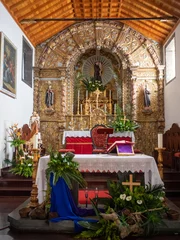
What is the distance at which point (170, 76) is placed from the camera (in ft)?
37.4

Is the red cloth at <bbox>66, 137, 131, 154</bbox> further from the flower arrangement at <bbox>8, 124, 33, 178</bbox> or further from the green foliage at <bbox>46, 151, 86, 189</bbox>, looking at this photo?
the green foliage at <bbox>46, 151, 86, 189</bbox>

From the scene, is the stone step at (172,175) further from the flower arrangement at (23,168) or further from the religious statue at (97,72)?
the religious statue at (97,72)

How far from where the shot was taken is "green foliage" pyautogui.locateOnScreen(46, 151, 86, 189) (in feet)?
14.0

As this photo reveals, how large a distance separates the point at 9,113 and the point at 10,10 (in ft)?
11.2

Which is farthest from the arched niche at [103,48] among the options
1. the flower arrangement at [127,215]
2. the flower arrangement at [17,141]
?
the flower arrangement at [127,215]

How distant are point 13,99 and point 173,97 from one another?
5.83 metres

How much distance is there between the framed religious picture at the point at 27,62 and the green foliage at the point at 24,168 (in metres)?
3.82

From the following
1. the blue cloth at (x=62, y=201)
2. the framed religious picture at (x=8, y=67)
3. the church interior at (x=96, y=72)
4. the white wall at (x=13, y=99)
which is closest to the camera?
the blue cloth at (x=62, y=201)

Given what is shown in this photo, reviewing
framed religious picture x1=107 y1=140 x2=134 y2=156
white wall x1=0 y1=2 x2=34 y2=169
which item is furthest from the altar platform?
white wall x1=0 y1=2 x2=34 y2=169

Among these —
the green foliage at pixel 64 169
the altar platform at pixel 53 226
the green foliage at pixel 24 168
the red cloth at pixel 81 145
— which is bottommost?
the altar platform at pixel 53 226

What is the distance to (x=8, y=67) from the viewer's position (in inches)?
359

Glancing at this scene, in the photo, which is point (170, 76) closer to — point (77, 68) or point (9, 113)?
point (77, 68)

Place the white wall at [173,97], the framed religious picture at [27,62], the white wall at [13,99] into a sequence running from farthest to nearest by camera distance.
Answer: the framed religious picture at [27,62] → the white wall at [173,97] → the white wall at [13,99]

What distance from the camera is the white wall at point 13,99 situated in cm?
867
